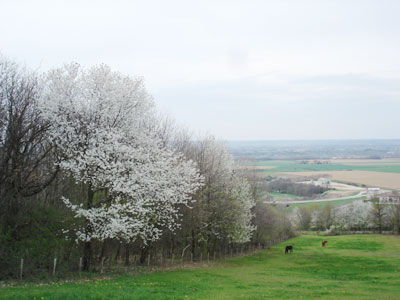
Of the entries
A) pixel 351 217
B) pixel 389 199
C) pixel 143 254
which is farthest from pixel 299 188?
pixel 143 254

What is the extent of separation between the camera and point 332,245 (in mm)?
55719

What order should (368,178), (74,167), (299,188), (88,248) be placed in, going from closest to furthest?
(74,167) → (88,248) → (368,178) → (299,188)

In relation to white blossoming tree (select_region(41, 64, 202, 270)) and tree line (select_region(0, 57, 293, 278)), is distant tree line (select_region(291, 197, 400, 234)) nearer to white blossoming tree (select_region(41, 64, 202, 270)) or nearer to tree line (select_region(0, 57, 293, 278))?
tree line (select_region(0, 57, 293, 278))

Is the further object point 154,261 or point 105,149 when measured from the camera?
point 154,261

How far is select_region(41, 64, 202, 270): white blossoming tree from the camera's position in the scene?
21812 mm

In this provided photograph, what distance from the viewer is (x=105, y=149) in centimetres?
2217

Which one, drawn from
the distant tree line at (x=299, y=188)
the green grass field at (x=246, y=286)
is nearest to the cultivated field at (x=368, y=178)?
the distant tree line at (x=299, y=188)

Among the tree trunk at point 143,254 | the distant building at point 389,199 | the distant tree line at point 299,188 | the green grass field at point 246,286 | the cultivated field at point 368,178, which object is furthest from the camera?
the distant tree line at point 299,188

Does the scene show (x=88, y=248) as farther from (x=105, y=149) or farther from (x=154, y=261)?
(x=154, y=261)

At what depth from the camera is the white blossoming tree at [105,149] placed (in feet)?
71.6

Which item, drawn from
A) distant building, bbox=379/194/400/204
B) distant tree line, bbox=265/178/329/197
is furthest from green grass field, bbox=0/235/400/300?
distant tree line, bbox=265/178/329/197

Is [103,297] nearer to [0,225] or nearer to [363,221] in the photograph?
[0,225]

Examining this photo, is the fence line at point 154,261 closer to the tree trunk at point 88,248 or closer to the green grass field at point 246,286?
the tree trunk at point 88,248

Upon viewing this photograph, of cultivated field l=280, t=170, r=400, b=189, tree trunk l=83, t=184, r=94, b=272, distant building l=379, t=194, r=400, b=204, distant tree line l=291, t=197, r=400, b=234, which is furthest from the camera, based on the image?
cultivated field l=280, t=170, r=400, b=189
